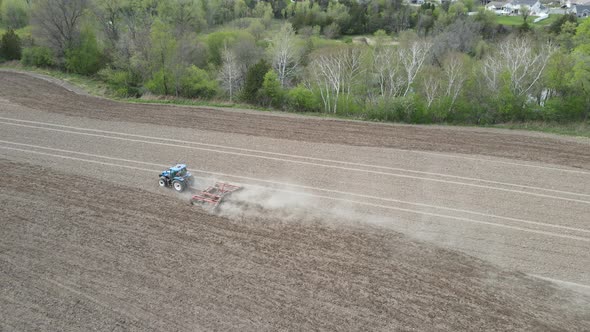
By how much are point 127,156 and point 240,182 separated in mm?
7354

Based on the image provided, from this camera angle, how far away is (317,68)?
3756 cm

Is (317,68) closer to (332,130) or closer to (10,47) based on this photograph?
(332,130)

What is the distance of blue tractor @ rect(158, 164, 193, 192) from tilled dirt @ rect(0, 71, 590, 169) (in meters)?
7.40

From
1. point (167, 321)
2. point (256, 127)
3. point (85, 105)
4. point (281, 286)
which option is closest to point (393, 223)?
point (281, 286)

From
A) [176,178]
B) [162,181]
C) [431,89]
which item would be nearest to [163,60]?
[162,181]

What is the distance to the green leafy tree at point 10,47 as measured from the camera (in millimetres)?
45375

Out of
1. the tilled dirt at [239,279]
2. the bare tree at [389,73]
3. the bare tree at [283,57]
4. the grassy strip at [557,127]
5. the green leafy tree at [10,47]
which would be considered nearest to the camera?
the tilled dirt at [239,279]

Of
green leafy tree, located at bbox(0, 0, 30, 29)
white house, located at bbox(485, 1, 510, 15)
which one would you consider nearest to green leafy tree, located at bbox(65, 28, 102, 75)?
green leafy tree, located at bbox(0, 0, 30, 29)

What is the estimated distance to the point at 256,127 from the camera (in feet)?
92.3

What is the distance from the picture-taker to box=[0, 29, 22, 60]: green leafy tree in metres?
45.4

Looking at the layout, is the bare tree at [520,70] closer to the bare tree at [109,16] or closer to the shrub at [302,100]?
the shrub at [302,100]

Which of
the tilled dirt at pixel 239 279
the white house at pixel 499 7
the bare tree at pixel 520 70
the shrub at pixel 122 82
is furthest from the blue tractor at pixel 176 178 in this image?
the white house at pixel 499 7

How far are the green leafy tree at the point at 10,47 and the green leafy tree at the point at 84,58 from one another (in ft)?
23.8

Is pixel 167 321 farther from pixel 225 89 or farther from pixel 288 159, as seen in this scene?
pixel 225 89
